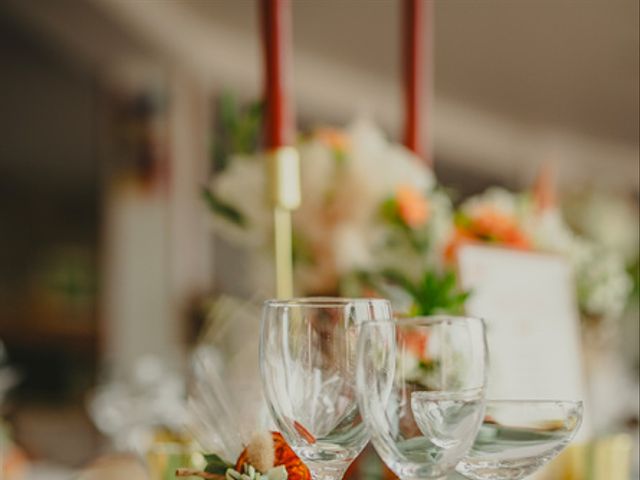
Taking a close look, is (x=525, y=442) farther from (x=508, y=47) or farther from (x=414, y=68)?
(x=508, y=47)

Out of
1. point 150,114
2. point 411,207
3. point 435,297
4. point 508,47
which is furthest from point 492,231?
point 508,47

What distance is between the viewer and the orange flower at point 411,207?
87 centimetres

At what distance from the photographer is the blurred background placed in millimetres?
3908

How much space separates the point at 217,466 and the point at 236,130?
1.25 feet

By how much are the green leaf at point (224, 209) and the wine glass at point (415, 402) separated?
420 mm

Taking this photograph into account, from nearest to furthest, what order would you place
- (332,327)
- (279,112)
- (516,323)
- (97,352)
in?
1. (332,327)
2. (279,112)
3. (516,323)
4. (97,352)

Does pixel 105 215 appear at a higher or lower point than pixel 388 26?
lower

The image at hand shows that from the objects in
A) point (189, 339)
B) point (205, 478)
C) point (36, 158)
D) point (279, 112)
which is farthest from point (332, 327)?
point (36, 158)

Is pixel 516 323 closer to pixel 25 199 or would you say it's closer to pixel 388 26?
pixel 388 26

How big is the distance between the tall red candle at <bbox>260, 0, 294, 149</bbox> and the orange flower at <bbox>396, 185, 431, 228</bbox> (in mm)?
170

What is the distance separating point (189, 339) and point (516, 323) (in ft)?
10.8

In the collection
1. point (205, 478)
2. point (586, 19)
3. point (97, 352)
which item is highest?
point (586, 19)

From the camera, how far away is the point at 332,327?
18.5 inches

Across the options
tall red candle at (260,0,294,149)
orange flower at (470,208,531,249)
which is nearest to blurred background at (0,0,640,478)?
orange flower at (470,208,531,249)
